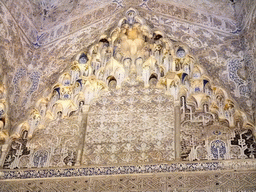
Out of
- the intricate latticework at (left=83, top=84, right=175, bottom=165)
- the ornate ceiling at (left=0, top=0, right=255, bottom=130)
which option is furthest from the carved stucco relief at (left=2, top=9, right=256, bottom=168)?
the ornate ceiling at (left=0, top=0, right=255, bottom=130)

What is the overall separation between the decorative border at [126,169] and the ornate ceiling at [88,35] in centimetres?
71

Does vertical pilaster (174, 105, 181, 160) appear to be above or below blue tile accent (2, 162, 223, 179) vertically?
above

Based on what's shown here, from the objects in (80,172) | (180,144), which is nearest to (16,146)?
(80,172)

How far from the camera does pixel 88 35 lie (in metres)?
7.26

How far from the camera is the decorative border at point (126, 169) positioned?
19.1 feet

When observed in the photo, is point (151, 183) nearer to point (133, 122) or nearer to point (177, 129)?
point (177, 129)

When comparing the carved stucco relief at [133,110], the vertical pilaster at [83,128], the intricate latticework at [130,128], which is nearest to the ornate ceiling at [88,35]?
the carved stucco relief at [133,110]

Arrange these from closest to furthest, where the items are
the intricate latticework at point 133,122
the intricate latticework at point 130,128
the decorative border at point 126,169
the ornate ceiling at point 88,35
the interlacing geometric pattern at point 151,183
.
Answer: the interlacing geometric pattern at point 151,183 → the decorative border at point 126,169 → the intricate latticework at point 133,122 → the intricate latticework at point 130,128 → the ornate ceiling at point 88,35

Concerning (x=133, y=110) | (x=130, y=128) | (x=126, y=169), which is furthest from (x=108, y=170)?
(x=133, y=110)

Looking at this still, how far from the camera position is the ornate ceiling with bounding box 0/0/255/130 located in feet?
21.8

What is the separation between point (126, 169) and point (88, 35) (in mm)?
2217

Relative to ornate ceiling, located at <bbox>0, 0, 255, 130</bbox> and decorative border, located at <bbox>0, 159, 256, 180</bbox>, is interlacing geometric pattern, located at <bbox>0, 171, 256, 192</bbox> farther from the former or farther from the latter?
ornate ceiling, located at <bbox>0, 0, 255, 130</bbox>

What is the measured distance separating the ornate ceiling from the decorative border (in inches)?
27.9

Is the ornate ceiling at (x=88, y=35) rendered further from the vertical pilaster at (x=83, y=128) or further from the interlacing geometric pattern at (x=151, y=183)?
the interlacing geometric pattern at (x=151, y=183)
